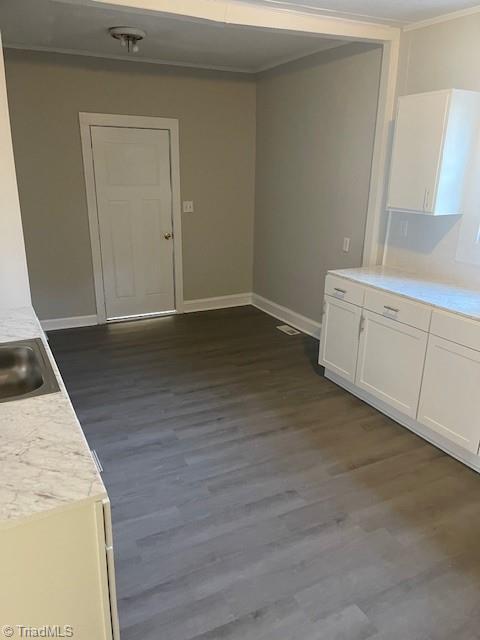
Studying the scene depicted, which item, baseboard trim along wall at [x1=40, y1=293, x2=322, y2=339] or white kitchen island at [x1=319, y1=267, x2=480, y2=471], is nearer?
white kitchen island at [x1=319, y1=267, x2=480, y2=471]

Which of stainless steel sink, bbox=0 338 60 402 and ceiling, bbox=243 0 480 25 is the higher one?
ceiling, bbox=243 0 480 25

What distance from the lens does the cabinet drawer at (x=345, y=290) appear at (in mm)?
3189

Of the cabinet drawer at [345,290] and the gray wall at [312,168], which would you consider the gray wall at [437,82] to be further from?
the cabinet drawer at [345,290]

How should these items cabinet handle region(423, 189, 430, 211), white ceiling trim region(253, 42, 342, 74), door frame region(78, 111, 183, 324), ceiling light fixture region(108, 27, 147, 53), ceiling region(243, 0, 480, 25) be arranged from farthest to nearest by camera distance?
door frame region(78, 111, 183, 324), white ceiling trim region(253, 42, 342, 74), ceiling light fixture region(108, 27, 147, 53), cabinet handle region(423, 189, 430, 211), ceiling region(243, 0, 480, 25)

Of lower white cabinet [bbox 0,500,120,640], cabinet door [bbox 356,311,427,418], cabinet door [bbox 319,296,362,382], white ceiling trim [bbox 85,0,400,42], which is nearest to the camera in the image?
lower white cabinet [bbox 0,500,120,640]

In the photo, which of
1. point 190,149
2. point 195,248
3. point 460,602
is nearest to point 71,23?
point 190,149

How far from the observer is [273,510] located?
7.40 feet

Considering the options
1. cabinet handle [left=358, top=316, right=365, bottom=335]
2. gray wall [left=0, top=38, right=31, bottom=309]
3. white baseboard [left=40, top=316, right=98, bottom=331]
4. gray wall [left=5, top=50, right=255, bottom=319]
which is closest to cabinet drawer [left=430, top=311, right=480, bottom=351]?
cabinet handle [left=358, top=316, right=365, bottom=335]

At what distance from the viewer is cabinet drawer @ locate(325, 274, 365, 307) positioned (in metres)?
3.19

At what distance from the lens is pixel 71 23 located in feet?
11.0

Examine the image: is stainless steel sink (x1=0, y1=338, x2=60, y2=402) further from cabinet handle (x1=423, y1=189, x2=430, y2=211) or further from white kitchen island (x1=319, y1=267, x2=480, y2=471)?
cabinet handle (x1=423, y1=189, x2=430, y2=211)

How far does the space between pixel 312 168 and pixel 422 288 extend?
1.92m

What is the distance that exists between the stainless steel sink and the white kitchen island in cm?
205

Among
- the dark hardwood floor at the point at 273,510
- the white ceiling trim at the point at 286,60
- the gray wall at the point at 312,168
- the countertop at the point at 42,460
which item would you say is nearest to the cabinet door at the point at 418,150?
the gray wall at the point at 312,168
